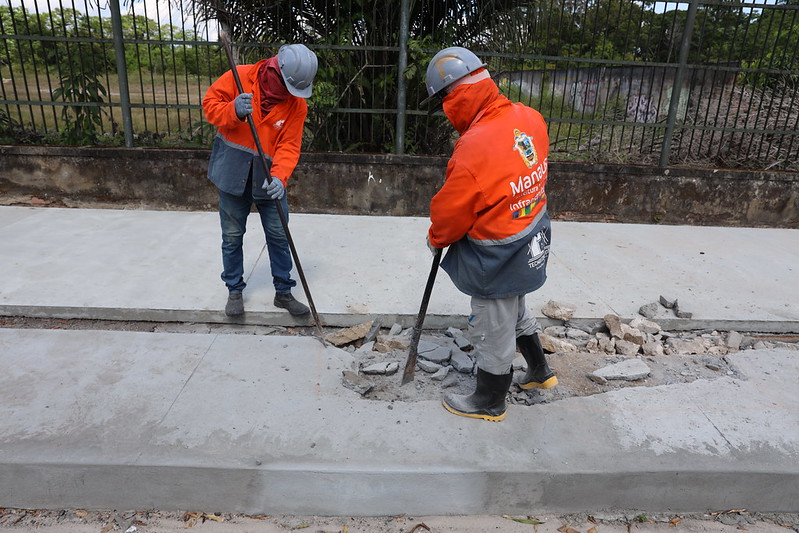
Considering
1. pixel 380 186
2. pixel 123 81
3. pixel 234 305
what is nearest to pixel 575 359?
pixel 234 305

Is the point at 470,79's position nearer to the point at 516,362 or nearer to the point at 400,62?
the point at 516,362

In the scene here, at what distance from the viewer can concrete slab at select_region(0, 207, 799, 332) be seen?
3.68 metres

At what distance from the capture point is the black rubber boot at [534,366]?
281 centimetres

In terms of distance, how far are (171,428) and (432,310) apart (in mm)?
1784

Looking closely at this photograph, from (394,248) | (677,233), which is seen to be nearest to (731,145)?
(677,233)

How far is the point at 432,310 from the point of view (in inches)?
147

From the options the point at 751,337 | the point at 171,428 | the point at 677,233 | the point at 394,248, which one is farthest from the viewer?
the point at 677,233

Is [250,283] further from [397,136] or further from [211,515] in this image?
[397,136]

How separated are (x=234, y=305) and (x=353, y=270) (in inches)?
42.9

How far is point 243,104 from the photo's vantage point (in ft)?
9.89

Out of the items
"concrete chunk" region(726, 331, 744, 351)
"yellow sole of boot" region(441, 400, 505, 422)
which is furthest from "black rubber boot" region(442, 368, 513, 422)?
"concrete chunk" region(726, 331, 744, 351)

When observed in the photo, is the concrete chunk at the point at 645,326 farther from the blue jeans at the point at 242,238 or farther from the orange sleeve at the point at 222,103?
the orange sleeve at the point at 222,103

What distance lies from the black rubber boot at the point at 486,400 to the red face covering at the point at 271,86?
1885mm

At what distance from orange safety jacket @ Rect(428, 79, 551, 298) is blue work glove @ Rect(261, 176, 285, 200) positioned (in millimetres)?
1138
